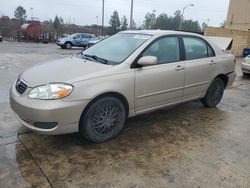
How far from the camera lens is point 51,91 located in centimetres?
296

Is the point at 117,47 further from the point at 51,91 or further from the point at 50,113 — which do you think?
the point at 50,113

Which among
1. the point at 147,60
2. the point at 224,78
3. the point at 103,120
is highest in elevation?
the point at 147,60

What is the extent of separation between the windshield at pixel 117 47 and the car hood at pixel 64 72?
295 millimetres

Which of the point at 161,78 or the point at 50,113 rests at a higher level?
the point at 161,78

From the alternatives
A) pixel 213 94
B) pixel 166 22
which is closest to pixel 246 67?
pixel 213 94

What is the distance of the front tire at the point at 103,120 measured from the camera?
3.19m

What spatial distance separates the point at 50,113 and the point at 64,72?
0.64 metres

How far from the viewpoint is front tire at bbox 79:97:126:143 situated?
3188 mm

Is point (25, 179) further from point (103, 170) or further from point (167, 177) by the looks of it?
point (167, 177)

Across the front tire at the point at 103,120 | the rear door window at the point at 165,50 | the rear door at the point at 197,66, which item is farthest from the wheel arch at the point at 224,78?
the front tire at the point at 103,120

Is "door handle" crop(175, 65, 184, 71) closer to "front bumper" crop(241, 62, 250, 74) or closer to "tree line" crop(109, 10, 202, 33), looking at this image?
"front bumper" crop(241, 62, 250, 74)

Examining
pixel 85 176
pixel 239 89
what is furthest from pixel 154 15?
pixel 85 176

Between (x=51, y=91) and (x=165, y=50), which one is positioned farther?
(x=165, y=50)

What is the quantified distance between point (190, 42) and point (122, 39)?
4.13 ft
